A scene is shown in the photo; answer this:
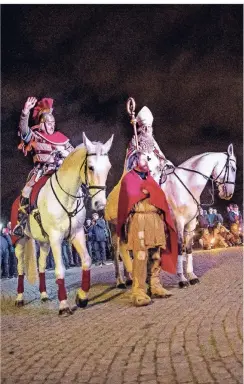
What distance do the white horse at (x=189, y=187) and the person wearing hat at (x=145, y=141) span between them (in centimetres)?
22

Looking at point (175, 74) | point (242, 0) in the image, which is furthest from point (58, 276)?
A: point (175, 74)

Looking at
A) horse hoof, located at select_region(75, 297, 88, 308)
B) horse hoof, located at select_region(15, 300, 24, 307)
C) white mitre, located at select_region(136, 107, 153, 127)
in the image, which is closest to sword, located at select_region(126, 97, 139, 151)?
white mitre, located at select_region(136, 107, 153, 127)

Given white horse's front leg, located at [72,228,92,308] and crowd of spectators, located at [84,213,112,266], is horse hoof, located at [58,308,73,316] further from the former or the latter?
crowd of spectators, located at [84,213,112,266]

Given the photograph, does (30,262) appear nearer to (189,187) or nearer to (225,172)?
(189,187)

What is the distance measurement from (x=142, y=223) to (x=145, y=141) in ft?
7.61

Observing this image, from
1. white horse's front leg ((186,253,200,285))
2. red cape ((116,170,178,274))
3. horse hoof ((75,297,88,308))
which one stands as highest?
red cape ((116,170,178,274))

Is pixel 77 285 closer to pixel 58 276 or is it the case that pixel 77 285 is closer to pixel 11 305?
pixel 11 305

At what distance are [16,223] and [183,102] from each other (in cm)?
1160

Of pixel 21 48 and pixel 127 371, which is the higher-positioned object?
pixel 21 48

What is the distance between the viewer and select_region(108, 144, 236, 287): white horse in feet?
31.9

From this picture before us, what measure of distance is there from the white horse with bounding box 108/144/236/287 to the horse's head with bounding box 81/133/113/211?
7.91 feet

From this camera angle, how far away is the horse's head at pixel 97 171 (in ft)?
23.7

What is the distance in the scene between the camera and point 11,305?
31.0 feet

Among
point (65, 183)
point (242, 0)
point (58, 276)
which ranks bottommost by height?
point (58, 276)
